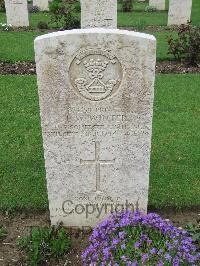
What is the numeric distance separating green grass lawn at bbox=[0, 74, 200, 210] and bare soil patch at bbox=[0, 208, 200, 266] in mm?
103

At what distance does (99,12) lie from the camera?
1028cm

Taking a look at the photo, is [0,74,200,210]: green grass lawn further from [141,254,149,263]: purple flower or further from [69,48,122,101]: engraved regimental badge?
[69,48,122,101]: engraved regimental badge

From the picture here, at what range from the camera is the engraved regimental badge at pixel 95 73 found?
3471 mm

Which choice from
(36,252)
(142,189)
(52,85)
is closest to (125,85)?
(52,85)

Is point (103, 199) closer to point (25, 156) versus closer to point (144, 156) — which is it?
point (144, 156)

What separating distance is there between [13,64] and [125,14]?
A: 8604mm

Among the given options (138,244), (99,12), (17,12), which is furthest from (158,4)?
(138,244)

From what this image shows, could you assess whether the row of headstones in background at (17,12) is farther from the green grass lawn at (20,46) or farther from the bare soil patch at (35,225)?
the bare soil patch at (35,225)

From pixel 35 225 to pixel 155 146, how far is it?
92.6 inches

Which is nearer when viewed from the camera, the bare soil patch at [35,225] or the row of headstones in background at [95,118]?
the row of headstones in background at [95,118]

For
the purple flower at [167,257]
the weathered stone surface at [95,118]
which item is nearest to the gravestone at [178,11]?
the weathered stone surface at [95,118]

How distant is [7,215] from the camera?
4574 millimetres

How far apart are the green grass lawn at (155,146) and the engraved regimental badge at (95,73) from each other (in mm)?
1651

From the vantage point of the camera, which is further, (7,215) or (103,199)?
(7,215)
